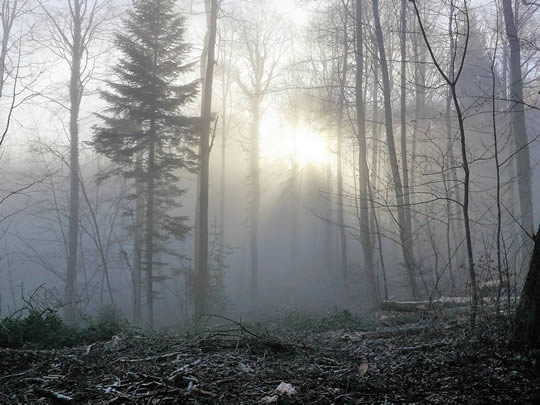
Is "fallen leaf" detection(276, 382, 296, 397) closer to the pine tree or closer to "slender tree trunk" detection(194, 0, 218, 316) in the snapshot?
"slender tree trunk" detection(194, 0, 218, 316)

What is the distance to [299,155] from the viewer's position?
29953mm

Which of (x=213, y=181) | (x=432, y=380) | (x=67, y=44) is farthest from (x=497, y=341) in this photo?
(x=213, y=181)

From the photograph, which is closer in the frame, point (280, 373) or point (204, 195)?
point (280, 373)

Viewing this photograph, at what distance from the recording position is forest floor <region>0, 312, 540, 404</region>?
277 centimetres

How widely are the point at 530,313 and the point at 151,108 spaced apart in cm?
1355

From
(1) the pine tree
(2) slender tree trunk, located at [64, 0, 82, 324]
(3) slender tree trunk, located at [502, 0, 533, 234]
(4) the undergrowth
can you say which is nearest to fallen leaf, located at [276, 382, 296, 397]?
(4) the undergrowth

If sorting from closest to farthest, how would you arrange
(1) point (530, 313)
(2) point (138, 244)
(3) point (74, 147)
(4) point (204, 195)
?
(1) point (530, 313) → (4) point (204, 195) → (2) point (138, 244) → (3) point (74, 147)

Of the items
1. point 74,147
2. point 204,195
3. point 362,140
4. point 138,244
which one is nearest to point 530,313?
point 204,195

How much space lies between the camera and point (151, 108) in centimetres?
1442

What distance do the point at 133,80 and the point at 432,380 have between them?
14.1 m

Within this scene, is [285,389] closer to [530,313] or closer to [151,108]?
[530,313]

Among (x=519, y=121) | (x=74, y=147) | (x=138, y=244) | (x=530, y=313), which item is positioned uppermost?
(x=74, y=147)

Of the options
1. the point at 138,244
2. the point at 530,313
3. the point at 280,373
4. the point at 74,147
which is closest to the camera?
the point at 530,313

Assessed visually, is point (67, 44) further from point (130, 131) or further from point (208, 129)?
point (208, 129)
